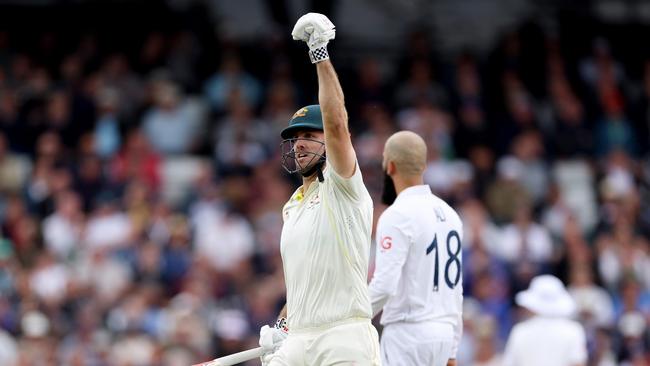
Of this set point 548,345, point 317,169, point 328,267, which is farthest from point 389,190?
point 548,345

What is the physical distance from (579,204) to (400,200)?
34.9 ft

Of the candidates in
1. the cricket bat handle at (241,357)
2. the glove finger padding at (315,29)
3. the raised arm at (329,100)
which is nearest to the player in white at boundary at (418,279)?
the cricket bat handle at (241,357)

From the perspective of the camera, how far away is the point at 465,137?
19.7 meters

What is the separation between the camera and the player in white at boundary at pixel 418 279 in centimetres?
937

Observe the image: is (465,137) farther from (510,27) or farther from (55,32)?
(55,32)

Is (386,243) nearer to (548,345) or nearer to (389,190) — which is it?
(389,190)

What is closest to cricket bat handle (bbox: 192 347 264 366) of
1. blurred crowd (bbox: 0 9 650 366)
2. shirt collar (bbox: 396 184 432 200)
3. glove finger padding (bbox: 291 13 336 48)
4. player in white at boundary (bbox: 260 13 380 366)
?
player in white at boundary (bbox: 260 13 380 366)

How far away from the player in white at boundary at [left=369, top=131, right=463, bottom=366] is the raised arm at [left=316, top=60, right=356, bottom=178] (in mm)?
1668

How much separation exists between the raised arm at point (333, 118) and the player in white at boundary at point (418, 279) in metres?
1.67

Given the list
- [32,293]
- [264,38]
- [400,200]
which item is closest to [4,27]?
[264,38]

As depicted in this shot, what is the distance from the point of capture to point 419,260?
9.40 meters

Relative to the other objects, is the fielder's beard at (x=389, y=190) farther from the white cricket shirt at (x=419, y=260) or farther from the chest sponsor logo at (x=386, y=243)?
the chest sponsor logo at (x=386, y=243)

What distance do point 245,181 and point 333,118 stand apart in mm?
10651

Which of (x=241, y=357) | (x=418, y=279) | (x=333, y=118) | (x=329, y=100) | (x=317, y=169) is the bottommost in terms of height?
(x=241, y=357)
